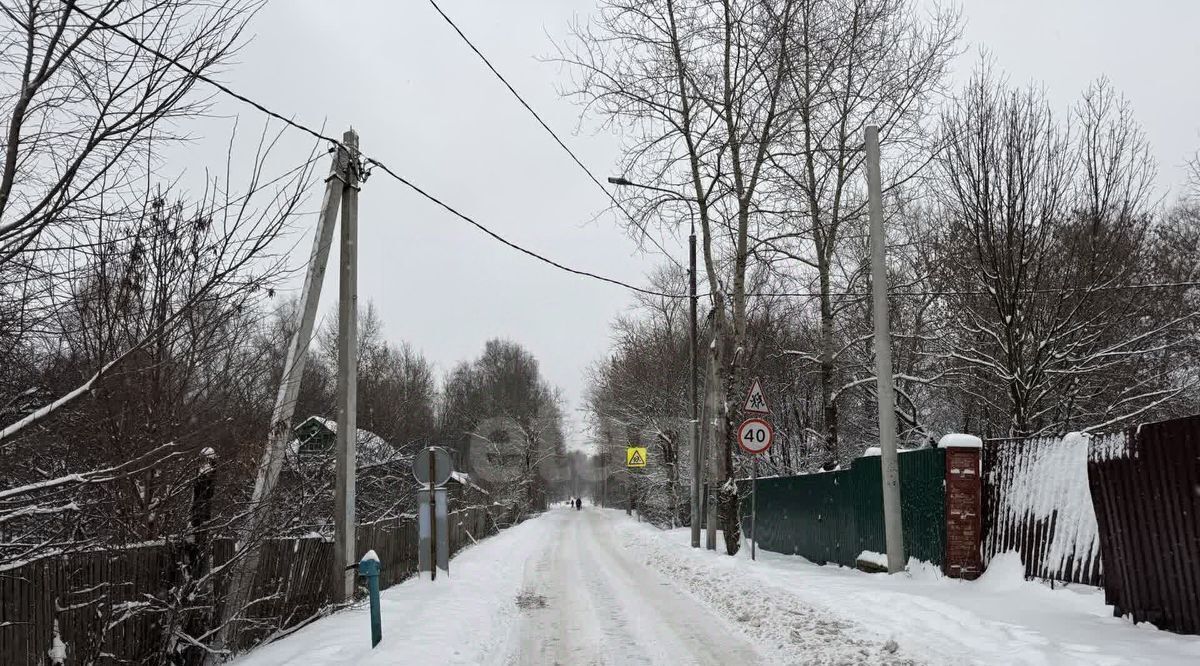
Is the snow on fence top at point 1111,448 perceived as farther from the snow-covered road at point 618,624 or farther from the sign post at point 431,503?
the sign post at point 431,503

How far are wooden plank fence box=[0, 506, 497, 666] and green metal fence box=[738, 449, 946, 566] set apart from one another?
8.08 m

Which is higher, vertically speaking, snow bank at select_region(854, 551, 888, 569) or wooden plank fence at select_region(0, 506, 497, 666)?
wooden plank fence at select_region(0, 506, 497, 666)

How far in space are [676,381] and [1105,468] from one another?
30.4m

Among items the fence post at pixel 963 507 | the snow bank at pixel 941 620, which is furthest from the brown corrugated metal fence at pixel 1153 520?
the fence post at pixel 963 507

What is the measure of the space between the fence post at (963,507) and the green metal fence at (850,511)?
23 centimetres

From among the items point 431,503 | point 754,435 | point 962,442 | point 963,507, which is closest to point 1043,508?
point 963,507

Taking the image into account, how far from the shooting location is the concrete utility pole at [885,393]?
10570 mm

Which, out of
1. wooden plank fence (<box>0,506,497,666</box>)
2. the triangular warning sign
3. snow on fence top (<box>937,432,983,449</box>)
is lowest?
Result: wooden plank fence (<box>0,506,497,666</box>)

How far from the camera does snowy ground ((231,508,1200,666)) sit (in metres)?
6.28

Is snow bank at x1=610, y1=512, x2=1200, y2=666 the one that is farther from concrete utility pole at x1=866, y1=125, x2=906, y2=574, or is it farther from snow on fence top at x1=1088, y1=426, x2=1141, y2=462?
snow on fence top at x1=1088, y1=426, x2=1141, y2=462

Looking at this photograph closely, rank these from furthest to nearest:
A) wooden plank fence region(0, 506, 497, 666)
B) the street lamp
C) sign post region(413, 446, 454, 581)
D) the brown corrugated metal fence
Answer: the street lamp → sign post region(413, 446, 454, 581) → the brown corrugated metal fence → wooden plank fence region(0, 506, 497, 666)

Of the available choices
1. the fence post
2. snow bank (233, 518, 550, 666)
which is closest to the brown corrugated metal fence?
the fence post

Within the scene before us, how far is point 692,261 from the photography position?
68.2 ft

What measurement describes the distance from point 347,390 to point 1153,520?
8466 millimetres
